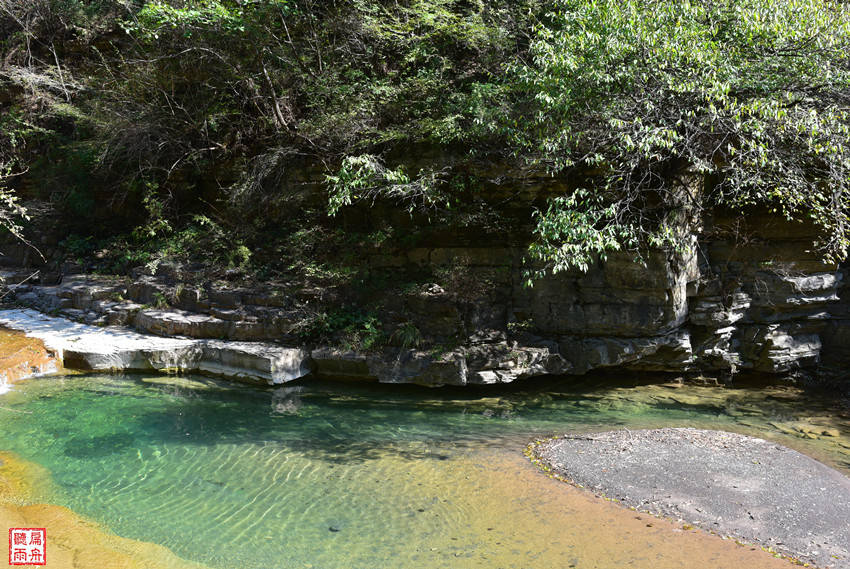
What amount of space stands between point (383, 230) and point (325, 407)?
10.7 ft

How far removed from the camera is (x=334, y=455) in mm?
6137

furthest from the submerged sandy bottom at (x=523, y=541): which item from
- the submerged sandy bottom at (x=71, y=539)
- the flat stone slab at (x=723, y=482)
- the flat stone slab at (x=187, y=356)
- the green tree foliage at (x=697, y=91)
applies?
the flat stone slab at (x=187, y=356)

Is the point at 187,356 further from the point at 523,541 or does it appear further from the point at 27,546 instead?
the point at 523,541

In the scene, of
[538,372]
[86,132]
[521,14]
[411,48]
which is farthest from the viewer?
[86,132]

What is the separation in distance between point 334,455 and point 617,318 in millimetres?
4691

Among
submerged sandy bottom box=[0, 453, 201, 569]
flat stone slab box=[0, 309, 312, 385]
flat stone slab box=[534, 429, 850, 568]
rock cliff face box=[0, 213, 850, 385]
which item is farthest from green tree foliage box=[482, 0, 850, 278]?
submerged sandy bottom box=[0, 453, 201, 569]

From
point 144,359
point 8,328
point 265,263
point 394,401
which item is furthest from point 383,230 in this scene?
point 8,328

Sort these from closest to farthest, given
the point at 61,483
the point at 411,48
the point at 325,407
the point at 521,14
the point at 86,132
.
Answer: the point at 61,483 < the point at 325,407 < the point at 521,14 < the point at 411,48 < the point at 86,132

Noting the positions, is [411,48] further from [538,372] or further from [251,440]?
[251,440]

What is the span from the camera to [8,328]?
938cm

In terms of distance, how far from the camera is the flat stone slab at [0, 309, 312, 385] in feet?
27.4

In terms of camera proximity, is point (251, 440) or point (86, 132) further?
point (86, 132)

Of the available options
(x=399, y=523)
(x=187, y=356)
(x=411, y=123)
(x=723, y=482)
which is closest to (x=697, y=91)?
(x=723, y=482)

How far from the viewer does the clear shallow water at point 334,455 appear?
4520 mm
